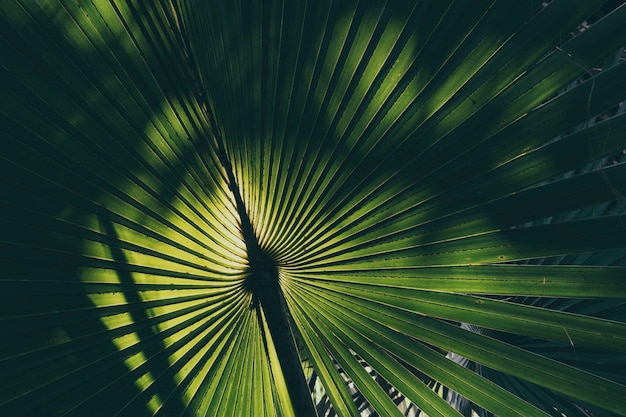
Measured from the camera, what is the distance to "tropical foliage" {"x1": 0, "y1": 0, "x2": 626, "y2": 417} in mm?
1271

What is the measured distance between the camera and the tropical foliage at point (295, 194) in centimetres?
127

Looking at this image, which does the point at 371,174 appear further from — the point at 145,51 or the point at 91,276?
the point at 91,276

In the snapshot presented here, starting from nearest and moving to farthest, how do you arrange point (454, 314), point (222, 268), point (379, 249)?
point (454, 314), point (379, 249), point (222, 268)

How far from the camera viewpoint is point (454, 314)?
1.57m

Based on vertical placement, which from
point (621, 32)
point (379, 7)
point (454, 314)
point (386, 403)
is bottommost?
point (386, 403)

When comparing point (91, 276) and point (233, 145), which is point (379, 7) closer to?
point (233, 145)

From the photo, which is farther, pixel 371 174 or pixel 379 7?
pixel 371 174

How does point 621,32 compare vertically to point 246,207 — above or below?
above

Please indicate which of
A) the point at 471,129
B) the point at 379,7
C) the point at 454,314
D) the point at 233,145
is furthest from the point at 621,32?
the point at 233,145

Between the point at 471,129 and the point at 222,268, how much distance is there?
38.8 inches

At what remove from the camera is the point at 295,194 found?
5.90ft

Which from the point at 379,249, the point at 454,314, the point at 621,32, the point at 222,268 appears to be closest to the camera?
the point at 621,32

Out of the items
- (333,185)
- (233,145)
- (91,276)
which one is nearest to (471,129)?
(333,185)

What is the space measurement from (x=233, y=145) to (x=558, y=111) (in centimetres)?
101
